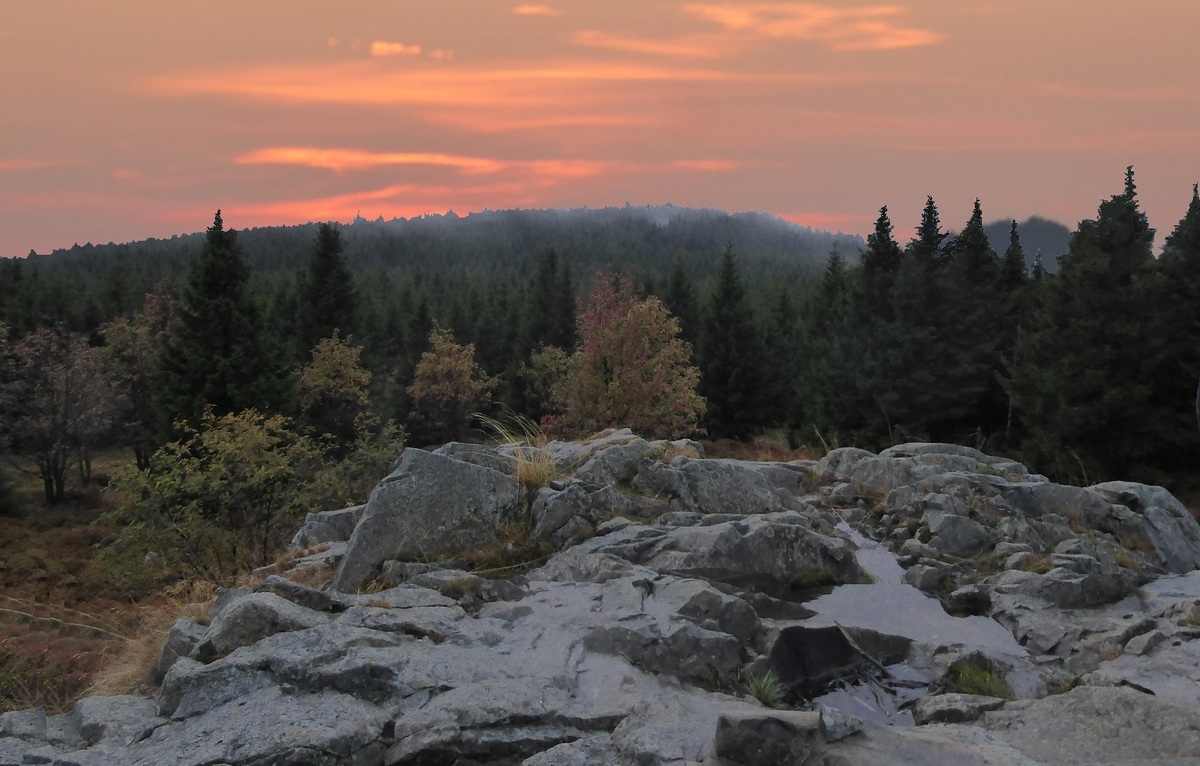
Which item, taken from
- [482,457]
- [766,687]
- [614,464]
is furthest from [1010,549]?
[482,457]

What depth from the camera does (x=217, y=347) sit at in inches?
1382

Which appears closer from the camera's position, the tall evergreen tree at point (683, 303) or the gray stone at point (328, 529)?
the gray stone at point (328, 529)

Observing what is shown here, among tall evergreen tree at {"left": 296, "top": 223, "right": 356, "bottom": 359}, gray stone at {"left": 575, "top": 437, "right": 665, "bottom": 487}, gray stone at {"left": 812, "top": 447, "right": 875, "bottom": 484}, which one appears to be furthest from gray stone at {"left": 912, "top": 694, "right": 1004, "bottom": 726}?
tall evergreen tree at {"left": 296, "top": 223, "right": 356, "bottom": 359}

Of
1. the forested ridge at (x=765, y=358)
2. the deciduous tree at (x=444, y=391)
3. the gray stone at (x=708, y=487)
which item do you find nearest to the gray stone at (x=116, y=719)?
the gray stone at (x=708, y=487)

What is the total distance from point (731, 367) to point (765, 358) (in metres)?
2.96

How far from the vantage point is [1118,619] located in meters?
7.62

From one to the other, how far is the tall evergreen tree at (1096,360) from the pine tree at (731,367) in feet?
75.1

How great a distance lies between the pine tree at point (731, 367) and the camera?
5588 centimetres

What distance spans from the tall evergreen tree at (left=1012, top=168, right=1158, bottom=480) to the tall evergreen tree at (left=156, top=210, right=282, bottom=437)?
31.7 metres

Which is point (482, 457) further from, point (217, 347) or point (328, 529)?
point (217, 347)

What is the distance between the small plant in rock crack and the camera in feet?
19.5

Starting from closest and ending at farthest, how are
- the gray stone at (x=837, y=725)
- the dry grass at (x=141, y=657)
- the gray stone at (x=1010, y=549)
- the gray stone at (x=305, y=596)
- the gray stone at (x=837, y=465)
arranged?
the gray stone at (x=837, y=725) → the dry grass at (x=141, y=657) → the gray stone at (x=305, y=596) → the gray stone at (x=1010, y=549) → the gray stone at (x=837, y=465)

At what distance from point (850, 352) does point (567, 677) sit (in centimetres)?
4214

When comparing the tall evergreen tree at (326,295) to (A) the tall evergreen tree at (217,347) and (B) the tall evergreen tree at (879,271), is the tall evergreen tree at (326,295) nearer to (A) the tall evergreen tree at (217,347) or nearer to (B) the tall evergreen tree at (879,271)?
(A) the tall evergreen tree at (217,347)
